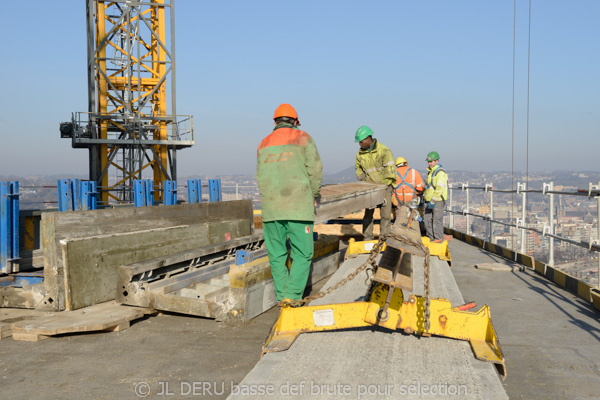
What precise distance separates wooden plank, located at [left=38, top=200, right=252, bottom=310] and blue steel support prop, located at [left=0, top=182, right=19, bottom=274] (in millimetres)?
1210

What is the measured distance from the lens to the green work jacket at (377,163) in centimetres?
876

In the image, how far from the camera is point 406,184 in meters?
10.7

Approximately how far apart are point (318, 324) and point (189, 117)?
89.3 ft

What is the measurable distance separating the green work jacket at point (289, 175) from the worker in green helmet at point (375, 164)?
4.21 metres

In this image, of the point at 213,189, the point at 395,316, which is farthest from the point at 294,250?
the point at 213,189

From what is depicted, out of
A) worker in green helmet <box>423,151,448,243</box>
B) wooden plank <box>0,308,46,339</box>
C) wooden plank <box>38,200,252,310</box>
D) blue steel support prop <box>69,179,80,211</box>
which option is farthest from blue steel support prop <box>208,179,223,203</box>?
wooden plank <box>0,308,46,339</box>

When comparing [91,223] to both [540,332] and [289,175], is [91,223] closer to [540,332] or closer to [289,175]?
[289,175]

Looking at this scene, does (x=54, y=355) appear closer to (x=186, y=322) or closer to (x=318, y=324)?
(x=186, y=322)

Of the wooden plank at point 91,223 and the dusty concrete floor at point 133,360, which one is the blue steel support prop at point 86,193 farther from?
the dusty concrete floor at point 133,360

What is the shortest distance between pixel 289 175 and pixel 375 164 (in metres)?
4.64

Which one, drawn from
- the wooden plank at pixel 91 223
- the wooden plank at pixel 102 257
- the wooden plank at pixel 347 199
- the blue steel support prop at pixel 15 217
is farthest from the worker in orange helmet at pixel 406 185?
the blue steel support prop at pixel 15 217

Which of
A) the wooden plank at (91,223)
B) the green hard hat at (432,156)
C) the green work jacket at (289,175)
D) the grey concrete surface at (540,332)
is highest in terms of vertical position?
the green hard hat at (432,156)

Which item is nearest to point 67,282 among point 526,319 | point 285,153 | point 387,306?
point 285,153

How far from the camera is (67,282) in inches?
218
